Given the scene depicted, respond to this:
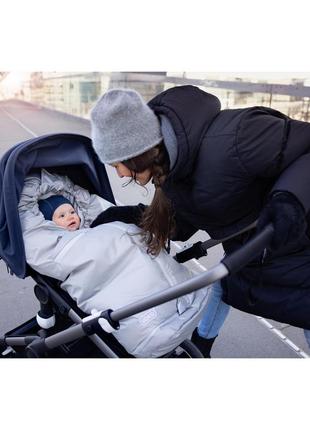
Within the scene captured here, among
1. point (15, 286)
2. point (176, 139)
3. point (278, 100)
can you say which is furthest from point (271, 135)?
point (278, 100)

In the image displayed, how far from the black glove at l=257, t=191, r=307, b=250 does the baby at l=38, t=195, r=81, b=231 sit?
816 mm

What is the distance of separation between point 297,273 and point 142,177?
1.84 ft

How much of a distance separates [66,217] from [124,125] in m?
0.67

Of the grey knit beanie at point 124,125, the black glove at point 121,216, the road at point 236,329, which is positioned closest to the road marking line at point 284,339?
the road at point 236,329

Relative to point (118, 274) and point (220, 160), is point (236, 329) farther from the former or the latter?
point (220, 160)

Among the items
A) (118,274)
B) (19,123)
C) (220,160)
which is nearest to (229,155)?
(220,160)

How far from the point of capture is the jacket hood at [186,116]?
1.06m

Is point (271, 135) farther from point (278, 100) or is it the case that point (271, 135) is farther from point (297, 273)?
point (278, 100)

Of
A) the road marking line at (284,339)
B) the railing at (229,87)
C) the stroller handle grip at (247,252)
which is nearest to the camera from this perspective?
the stroller handle grip at (247,252)

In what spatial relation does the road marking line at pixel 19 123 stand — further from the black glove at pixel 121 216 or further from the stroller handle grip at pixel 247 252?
the stroller handle grip at pixel 247 252

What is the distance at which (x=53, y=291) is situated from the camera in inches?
55.4

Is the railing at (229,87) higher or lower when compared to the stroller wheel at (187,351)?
higher

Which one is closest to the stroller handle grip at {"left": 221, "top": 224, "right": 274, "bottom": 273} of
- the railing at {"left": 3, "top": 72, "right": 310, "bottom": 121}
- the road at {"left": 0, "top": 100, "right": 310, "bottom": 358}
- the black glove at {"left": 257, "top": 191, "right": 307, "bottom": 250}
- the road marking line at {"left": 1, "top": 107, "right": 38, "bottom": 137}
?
the black glove at {"left": 257, "top": 191, "right": 307, "bottom": 250}

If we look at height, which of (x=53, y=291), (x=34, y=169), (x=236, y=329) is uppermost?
(x=34, y=169)
